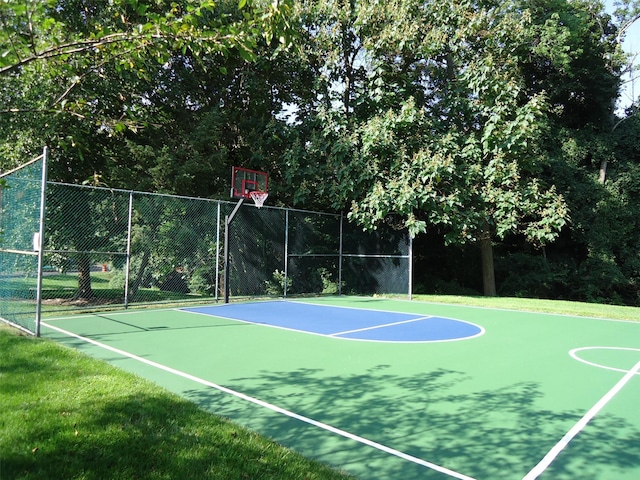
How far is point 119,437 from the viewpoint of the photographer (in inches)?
126

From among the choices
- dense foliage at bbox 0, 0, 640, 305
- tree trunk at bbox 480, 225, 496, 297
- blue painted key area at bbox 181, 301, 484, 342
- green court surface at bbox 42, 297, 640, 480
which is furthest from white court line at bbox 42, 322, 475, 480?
tree trunk at bbox 480, 225, 496, 297

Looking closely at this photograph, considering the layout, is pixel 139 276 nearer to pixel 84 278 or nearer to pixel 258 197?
pixel 84 278

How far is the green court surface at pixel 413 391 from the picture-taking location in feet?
10.8

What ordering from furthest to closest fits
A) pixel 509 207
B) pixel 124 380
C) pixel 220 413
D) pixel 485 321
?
1. pixel 509 207
2. pixel 485 321
3. pixel 124 380
4. pixel 220 413

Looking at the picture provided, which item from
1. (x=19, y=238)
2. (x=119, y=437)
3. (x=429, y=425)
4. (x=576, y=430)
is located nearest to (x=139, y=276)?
(x=19, y=238)

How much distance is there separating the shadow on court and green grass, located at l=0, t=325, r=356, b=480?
344 mm

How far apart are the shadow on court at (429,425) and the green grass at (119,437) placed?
34cm

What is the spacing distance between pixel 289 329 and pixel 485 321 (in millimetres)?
4425

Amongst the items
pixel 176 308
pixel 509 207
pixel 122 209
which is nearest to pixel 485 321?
pixel 509 207

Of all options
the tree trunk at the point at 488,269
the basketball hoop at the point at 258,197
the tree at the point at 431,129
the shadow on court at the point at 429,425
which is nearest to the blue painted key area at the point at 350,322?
the shadow on court at the point at 429,425

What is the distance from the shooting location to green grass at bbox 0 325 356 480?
2789mm

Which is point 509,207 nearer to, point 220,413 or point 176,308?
point 176,308

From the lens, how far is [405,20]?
14680 millimetres

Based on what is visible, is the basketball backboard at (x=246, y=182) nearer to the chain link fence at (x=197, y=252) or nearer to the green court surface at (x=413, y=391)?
the chain link fence at (x=197, y=252)
